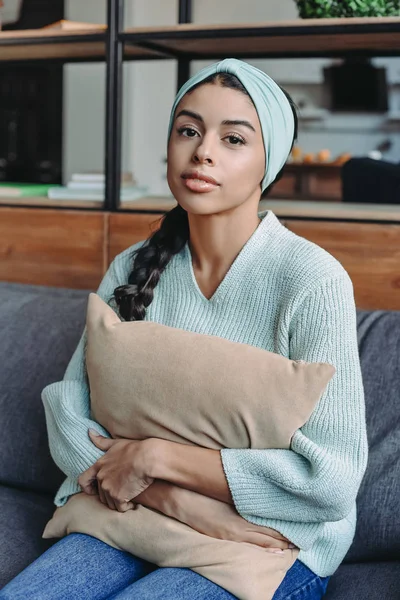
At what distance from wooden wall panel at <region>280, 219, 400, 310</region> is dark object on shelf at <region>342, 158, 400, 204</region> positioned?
1.31 ft

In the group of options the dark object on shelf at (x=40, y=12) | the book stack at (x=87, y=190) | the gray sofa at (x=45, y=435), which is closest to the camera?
the gray sofa at (x=45, y=435)

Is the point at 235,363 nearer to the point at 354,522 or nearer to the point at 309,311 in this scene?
the point at 309,311

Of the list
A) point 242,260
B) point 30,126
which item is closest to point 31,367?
point 242,260

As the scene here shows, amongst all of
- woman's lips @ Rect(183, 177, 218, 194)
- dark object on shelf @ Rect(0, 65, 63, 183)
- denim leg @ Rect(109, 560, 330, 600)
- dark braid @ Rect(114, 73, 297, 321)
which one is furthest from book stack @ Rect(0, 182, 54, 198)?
dark object on shelf @ Rect(0, 65, 63, 183)

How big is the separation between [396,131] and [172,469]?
20.2ft

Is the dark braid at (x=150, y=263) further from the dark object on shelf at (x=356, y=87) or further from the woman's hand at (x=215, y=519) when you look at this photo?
the dark object on shelf at (x=356, y=87)

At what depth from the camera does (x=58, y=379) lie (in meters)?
1.74

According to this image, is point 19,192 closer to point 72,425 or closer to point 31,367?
point 31,367

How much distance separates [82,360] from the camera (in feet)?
4.71

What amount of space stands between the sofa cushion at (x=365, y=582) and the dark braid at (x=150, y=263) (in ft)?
1.93

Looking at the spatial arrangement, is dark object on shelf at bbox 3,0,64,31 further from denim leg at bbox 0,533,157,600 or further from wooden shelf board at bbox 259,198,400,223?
denim leg at bbox 0,533,157,600

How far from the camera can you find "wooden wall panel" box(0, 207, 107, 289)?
204 centimetres

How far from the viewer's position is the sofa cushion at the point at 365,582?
130 cm

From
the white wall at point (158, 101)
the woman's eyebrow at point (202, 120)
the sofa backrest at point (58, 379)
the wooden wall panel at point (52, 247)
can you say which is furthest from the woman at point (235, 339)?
the white wall at point (158, 101)
